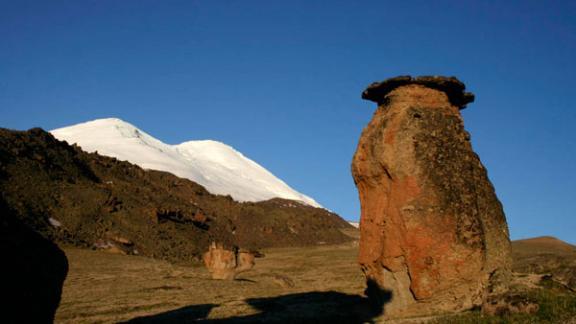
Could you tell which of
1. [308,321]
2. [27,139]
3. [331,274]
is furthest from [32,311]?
[27,139]

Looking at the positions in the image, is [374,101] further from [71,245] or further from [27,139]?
[27,139]

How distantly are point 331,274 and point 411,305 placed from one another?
21.4 m

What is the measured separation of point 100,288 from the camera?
32906mm

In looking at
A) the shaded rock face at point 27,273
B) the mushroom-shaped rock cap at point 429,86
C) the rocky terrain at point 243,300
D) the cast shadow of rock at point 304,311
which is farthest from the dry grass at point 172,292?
the shaded rock face at point 27,273

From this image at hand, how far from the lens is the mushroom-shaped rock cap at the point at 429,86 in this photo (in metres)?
20.5

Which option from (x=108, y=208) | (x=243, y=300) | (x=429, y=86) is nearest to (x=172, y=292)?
(x=243, y=300)

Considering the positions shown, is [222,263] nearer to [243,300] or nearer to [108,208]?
[243,300]

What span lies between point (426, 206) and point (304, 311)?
7.18 meters

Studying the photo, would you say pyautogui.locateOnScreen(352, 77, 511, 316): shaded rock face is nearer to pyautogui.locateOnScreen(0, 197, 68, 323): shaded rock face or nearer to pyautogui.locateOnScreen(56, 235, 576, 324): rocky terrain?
pyautogui.locateOnScreen(56, 235, 576, 324): rocky terrain

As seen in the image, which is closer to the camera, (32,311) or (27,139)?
(32,311)

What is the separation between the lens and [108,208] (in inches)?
2584

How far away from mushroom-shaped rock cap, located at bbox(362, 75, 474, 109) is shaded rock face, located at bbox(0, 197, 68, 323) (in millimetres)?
14193

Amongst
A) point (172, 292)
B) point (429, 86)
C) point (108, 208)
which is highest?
point (429, 86)

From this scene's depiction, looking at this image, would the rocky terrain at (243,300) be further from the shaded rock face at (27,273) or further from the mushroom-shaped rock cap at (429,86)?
the shaded rock face at (27,273)
